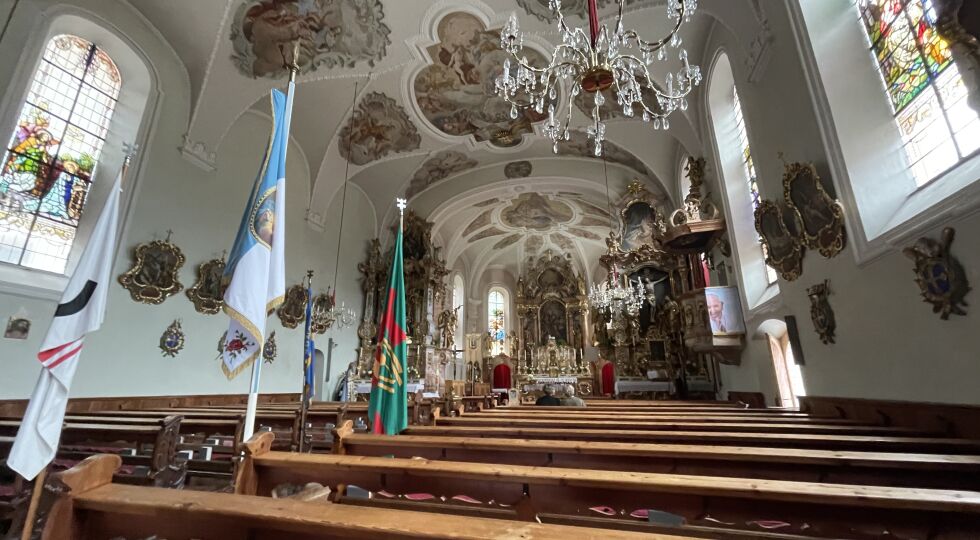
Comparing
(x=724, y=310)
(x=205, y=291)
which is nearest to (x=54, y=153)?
(x=205, y=291)

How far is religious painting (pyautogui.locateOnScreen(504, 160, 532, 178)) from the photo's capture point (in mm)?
12930

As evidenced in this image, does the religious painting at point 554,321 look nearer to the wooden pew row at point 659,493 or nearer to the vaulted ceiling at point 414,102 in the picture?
the vaulted ceiling at point 414,102

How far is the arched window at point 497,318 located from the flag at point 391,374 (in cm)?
1507

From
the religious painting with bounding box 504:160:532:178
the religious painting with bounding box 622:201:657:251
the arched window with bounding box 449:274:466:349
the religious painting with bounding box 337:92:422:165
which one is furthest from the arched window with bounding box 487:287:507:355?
the religious painting with bounding box 337:92:422:165

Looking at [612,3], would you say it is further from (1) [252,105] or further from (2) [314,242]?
(2) [314,242]

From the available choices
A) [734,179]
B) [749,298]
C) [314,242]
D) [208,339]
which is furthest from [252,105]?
[749,298]

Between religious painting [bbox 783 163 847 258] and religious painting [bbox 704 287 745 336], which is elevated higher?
religious painting [bbox 783 163 847 258]

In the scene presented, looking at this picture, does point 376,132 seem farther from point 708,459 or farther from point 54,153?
point 708,459

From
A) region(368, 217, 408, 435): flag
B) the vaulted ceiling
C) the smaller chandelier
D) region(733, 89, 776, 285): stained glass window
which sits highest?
the vaulted ceiling

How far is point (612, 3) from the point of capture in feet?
22.8

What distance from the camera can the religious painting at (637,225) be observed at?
37.8 feet

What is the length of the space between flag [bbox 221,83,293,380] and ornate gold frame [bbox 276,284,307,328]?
25.9 feet

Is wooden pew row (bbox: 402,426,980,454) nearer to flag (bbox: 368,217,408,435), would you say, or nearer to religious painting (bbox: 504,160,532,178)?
flag (bbox: 368,217,408,435)

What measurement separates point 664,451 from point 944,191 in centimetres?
304
